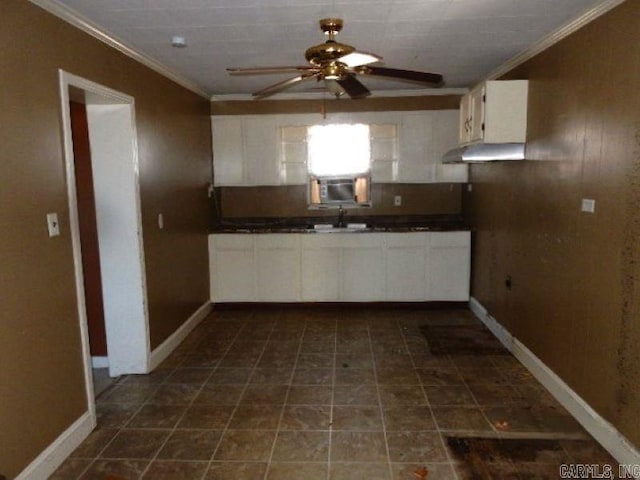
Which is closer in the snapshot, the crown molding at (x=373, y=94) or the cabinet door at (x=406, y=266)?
the cabinet door at (x=406, y=266)

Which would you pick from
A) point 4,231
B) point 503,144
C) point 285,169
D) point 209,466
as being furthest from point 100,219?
point 503,144

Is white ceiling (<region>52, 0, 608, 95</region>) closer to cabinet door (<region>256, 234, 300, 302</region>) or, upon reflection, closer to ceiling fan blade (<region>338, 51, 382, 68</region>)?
ceiling fan blade (<region>338, 51, 382, 68</region>)

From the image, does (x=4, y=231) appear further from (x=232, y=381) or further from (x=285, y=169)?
(x=285, y=169)

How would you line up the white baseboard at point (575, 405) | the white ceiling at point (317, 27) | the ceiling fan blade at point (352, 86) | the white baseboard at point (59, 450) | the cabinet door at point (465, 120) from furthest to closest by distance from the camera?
the cabinet door at point (465, 120) → the ceiling fan blade at point (352, 86) → the white ceiling at point (317, 27) → the white baseboard at point (575, 405) → the white baseboard at point (59, 450)

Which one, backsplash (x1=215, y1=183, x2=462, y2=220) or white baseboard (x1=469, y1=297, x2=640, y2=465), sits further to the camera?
backsplash (x1=215, y1=183, x2=462, y2=220)

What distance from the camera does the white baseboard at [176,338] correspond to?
3.53 m

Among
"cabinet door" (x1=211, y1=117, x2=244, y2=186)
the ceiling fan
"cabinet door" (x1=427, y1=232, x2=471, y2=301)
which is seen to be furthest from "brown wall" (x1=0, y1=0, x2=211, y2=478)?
"cabinet door" (x1=427, y1=232, x2=471, y2=301)

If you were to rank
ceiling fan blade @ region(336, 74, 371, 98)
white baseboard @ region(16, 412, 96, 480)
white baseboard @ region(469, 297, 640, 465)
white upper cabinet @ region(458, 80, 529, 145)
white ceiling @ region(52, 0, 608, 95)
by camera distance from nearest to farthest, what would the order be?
white baseboard @ region(16, 412, 96, 480) < white baseboard @ region(469, 297, 640, 465) < white ceiling @ region(52, 0, 608, 95) < ceiling fan blade @ region(336, 74, 371, 98) < white upper cabinet @ region(458, 80, 529, 145)

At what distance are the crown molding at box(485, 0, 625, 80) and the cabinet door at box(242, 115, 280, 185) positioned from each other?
96.3 inches

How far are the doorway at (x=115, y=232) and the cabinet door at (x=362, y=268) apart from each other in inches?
89.3

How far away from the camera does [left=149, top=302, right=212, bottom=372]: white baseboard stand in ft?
11.6

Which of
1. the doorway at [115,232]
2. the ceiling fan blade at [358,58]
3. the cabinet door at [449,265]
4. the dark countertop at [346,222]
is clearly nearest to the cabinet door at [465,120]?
the cabinet door at [449,265]

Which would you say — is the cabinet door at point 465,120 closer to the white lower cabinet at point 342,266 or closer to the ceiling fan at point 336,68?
the white lower cabinet at point 342,266

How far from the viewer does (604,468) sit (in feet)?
7.29
